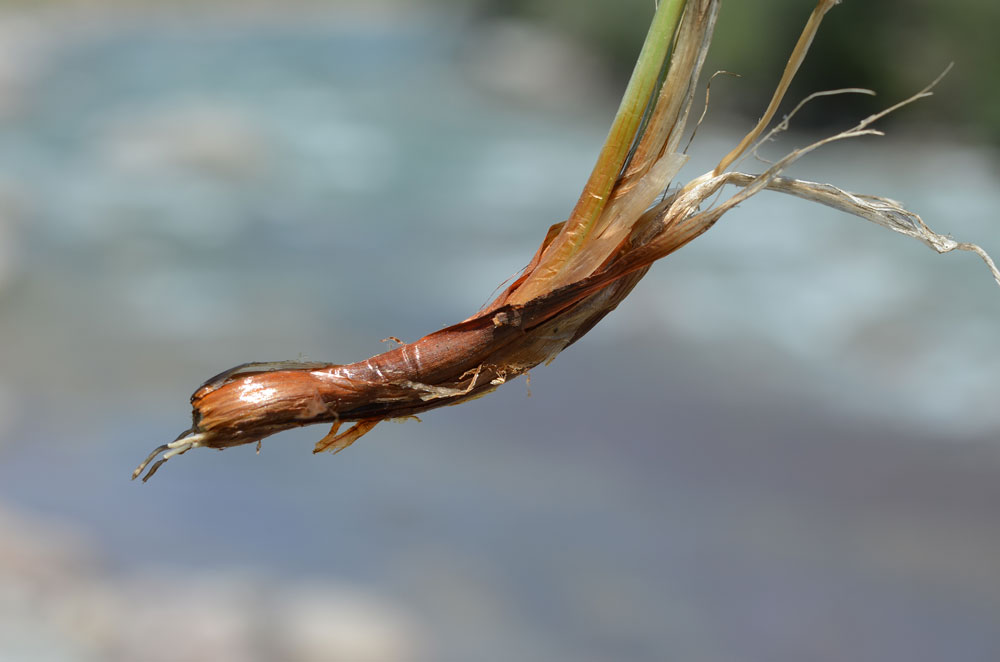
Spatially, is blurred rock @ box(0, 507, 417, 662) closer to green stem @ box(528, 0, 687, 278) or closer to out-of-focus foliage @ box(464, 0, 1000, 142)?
green stem @ box(528, 0, 687, 278)

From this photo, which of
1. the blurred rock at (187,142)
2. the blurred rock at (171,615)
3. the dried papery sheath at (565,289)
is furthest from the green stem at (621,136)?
the blurred rock at (187,142)

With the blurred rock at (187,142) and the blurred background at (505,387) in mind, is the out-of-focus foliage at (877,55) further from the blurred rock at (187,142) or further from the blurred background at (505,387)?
the blurred rock at (187,142)

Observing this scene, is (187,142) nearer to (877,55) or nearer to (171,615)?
(171,615)

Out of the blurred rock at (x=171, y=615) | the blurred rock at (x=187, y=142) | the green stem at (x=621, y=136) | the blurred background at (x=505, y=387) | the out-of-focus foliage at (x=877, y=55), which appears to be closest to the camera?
the green stem at (x=621, y=136)

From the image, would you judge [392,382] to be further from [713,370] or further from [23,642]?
[713,370]

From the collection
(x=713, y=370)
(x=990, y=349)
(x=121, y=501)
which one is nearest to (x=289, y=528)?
(x=121, y=501)

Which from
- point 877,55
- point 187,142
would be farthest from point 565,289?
point 187,142
